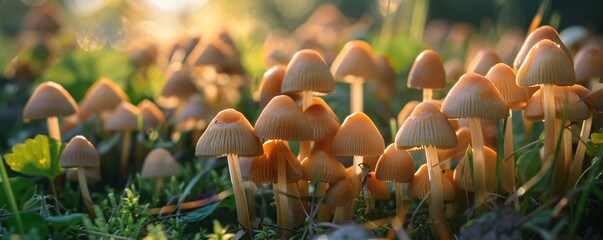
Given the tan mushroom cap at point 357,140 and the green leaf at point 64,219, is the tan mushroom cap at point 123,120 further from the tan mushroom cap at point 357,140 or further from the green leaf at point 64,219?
the tan mushroom cap at point 357,140

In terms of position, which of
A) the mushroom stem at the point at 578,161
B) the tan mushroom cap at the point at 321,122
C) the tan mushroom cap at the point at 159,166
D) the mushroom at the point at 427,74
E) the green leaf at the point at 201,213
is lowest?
the green leaf at the point at 201,213

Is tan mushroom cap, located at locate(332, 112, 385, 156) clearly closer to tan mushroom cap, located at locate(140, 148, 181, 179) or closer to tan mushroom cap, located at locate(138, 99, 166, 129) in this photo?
tan mushroom cap, located at locate(140, 148, 181, 179)

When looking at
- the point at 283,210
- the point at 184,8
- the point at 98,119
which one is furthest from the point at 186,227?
the point at 184,8

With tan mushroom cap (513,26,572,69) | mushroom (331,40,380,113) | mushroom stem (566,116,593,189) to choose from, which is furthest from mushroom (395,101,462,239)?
mushroom (331,40,380,113)

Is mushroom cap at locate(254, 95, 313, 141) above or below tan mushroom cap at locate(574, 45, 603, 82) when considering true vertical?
below

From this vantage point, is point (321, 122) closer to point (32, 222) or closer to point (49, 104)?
point (32, 222)

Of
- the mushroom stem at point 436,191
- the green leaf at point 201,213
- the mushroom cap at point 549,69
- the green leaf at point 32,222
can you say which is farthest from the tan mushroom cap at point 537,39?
the green leaf at point 32,222
